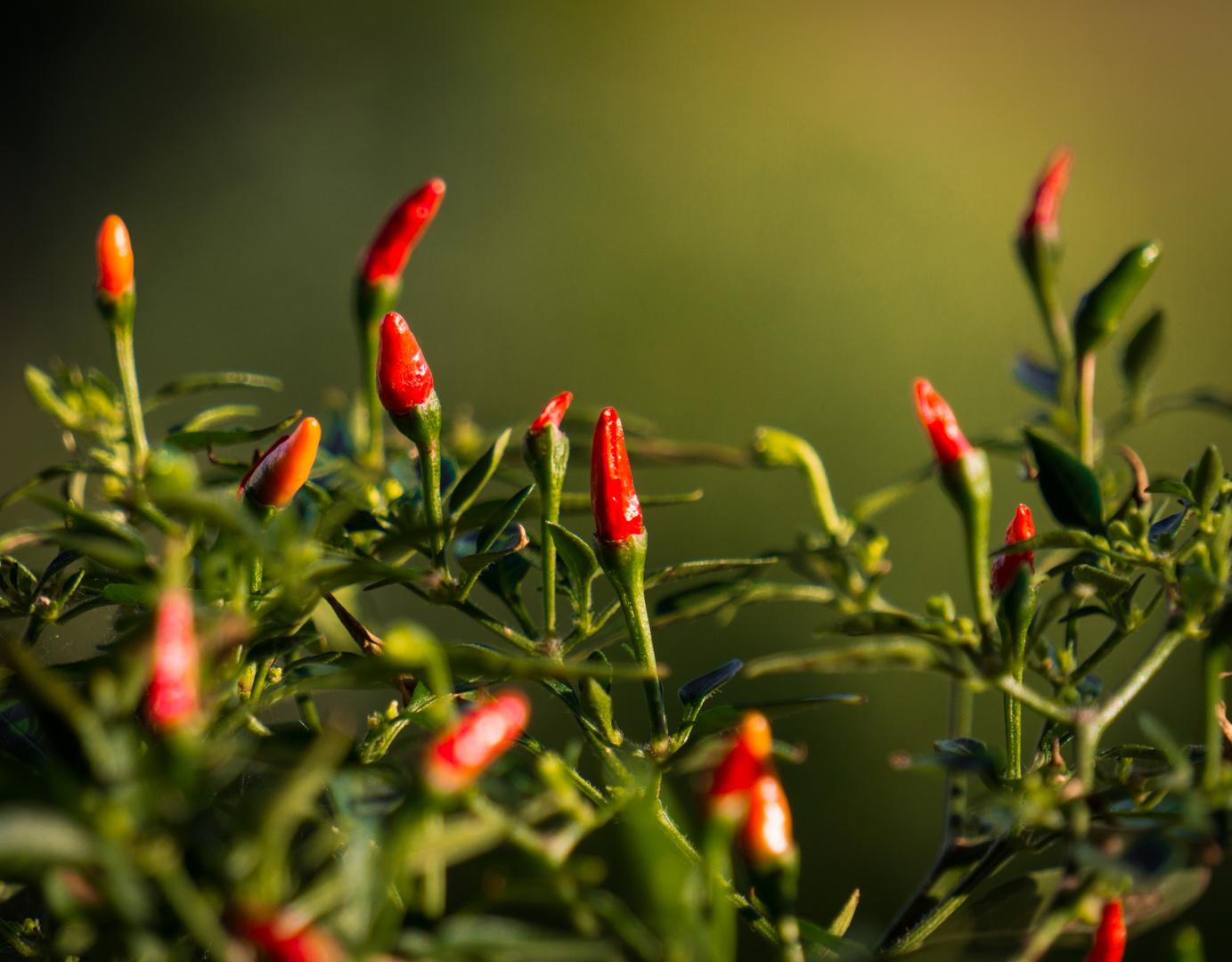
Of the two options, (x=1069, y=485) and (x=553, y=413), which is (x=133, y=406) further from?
(x=1069, y=485)

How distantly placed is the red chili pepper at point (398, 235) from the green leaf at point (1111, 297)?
0.29 metres

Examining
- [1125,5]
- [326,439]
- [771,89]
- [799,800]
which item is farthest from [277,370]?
[1125,5]

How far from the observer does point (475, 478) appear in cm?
33

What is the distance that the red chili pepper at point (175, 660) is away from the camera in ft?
0.52

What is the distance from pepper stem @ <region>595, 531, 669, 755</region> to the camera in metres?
0.29

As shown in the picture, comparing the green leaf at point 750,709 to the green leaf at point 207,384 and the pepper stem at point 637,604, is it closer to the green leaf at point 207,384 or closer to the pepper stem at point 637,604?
the pepper stem at point 637,604

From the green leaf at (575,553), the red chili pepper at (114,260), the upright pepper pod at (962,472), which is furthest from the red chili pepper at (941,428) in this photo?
the red chili pepper at (114,260)

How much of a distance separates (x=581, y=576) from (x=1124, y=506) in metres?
0.16

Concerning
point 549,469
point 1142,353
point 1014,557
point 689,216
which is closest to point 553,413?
point 549,469

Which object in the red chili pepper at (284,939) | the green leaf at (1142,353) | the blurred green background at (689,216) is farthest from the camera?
the blurred green background at (689,216)

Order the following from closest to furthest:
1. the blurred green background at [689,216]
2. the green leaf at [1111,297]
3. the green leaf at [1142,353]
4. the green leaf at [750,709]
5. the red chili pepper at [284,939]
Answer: the red chili pepper at [284,939] < the green leaf at [750,709] < the green leaf at [1111,297] < the green leaf at [1142,353] < the blurred green background at [689,216]

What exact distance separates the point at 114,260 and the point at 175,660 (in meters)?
0.32

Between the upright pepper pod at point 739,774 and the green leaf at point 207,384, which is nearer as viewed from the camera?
the upright pepper pod at point 739,774

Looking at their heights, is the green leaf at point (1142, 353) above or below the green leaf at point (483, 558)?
above
